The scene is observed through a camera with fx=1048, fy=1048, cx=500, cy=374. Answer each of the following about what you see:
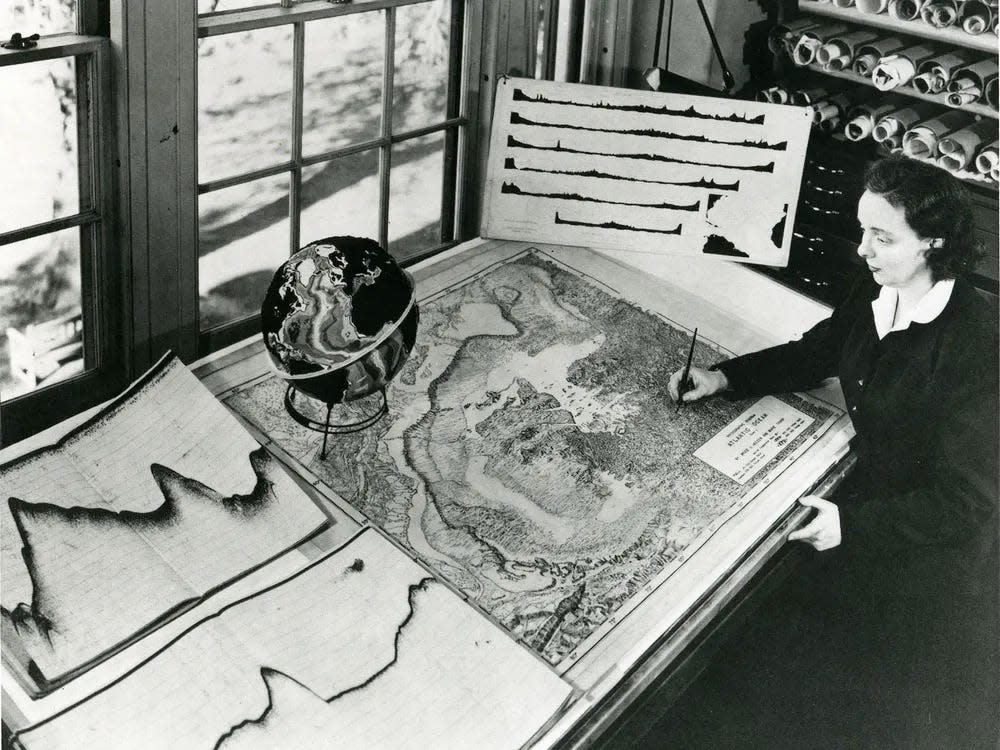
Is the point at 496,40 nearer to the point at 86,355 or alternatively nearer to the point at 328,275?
the point at 328,275

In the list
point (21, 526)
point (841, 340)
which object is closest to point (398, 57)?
point (841, 340)

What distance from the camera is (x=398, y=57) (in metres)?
2.07

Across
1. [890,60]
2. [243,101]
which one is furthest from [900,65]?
[243,101]

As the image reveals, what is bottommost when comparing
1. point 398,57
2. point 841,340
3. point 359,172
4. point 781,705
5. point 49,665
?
point 781,705

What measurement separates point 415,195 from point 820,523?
43.5 inches

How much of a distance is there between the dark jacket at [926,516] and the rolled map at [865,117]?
48cm

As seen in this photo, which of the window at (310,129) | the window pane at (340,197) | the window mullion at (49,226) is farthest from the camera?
the window pane at (340,197)

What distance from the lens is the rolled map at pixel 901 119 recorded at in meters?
2.01

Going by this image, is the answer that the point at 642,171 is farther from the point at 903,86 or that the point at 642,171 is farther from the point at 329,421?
the point at 329,421

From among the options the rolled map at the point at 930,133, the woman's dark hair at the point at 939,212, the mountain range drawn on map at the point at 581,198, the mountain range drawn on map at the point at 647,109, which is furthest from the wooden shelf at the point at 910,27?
the mountain range drawn on map at the point at 581,198

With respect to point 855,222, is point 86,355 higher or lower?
lower

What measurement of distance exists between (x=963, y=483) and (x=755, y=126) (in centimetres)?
84

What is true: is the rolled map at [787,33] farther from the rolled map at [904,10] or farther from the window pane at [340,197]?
the window pane at [340,197]

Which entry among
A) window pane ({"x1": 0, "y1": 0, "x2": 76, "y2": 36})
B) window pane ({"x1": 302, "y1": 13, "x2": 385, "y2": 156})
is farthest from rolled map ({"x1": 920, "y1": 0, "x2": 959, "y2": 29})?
window pane ({"x1": 0, "y1": 0, "x2": 76, "y2": 36})
